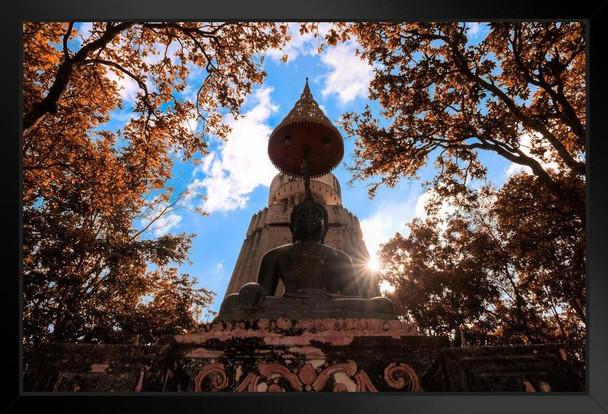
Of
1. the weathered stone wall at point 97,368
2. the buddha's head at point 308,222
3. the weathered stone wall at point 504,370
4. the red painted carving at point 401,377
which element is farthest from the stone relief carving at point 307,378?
the buddha's head at point 308,222

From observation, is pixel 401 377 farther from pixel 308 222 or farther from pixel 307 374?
pixel 308 222

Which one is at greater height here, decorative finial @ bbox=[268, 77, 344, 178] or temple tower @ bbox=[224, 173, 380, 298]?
temple tower @ bbox=[224, 173, 380, 298]

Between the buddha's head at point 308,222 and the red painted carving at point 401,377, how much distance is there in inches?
121

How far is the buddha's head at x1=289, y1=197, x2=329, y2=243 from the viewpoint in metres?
5.75

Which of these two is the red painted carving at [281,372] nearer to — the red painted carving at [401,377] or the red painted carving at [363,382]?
the red painted carving at [363,382]

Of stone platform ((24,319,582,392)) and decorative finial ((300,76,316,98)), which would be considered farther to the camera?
decorative finial ((300,76,316,98))

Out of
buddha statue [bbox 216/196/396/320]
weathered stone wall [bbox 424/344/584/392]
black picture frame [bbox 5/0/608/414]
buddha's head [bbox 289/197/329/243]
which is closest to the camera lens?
black picture frame [bbox 5/0/608/414]

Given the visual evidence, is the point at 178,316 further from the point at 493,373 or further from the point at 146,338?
the point at 493,373

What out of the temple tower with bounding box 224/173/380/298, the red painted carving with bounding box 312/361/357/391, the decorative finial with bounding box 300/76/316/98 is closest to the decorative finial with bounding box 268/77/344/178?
the decorative finial with bounding box 300/76/316/98

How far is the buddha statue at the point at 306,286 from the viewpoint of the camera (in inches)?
158

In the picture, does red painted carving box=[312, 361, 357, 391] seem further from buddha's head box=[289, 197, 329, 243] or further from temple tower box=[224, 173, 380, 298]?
temple tower box=[224, 173, 380, 298]

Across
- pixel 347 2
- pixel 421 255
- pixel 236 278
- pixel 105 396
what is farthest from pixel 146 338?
pixel 347 2

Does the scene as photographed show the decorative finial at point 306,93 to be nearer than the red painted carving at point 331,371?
No

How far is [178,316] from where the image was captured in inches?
606
